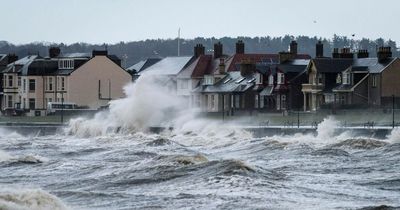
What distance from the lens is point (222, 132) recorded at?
67375 mm

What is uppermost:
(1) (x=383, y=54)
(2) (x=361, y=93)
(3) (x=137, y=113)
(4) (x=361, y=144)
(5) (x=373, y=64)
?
(1) (x=383, y=54)

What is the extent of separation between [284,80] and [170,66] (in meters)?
21.3

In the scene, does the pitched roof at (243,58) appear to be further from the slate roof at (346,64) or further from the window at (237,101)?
the slate roof at (346,64)

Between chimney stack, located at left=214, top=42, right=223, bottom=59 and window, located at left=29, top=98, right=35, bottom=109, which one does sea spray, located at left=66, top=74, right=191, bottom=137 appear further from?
window, located at left=29, top=98, right=35, bottom=109

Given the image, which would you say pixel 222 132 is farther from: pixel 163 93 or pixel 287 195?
pixel 287 195

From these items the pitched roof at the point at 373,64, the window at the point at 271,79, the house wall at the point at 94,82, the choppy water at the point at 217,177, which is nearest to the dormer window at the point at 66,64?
the house wall at the point at 94,82

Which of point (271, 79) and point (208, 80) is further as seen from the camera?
point (208, 80)

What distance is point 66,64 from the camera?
98938 millimetres

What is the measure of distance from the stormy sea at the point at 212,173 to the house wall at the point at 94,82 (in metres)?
30.0

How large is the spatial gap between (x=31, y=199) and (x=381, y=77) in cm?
5257

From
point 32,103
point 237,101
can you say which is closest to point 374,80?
point 237,101

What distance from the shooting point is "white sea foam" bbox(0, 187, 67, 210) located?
22844 millimetres

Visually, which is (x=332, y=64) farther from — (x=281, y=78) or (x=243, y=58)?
(x=243, y=58)

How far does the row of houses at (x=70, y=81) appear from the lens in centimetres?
9694
